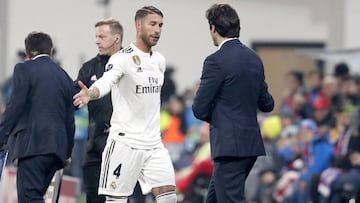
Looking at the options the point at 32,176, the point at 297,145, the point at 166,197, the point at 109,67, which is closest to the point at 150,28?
the point at 109,67

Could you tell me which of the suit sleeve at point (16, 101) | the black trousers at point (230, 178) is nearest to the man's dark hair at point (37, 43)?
the suit sleeve at point (16, 101)

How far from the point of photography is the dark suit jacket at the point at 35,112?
→ 13250mm

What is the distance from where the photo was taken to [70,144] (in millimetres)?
13727

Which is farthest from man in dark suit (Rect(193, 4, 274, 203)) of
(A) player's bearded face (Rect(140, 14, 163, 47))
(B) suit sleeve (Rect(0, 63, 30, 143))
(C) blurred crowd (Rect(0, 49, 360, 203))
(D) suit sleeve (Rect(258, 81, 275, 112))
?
(C) blurred crowd (Rect(0, 49, 360, 203))

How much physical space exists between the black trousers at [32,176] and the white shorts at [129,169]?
22.4 inches

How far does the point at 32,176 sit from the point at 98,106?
48.9 inches

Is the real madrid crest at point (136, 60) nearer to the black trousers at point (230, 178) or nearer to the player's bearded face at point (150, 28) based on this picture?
the player's bearded face at point (150, 28)

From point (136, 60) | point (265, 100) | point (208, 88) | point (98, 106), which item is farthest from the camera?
point (98, 106)

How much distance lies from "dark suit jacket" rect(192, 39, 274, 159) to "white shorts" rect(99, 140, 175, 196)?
0.87 meters

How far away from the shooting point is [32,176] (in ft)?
44.1

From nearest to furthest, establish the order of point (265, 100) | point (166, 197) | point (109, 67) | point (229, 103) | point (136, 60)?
1. point (229, 103)
2. point (265, 100)
3. point (109, 67)
4. point (136, 60)
5. point (166, 197)

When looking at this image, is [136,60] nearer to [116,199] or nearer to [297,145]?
[116,199]

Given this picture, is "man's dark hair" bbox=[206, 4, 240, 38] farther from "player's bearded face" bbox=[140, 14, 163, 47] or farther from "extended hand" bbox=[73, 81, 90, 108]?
"extended hand" bbox=[73, 81, 90, 108]

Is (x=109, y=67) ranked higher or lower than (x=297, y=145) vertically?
higher
